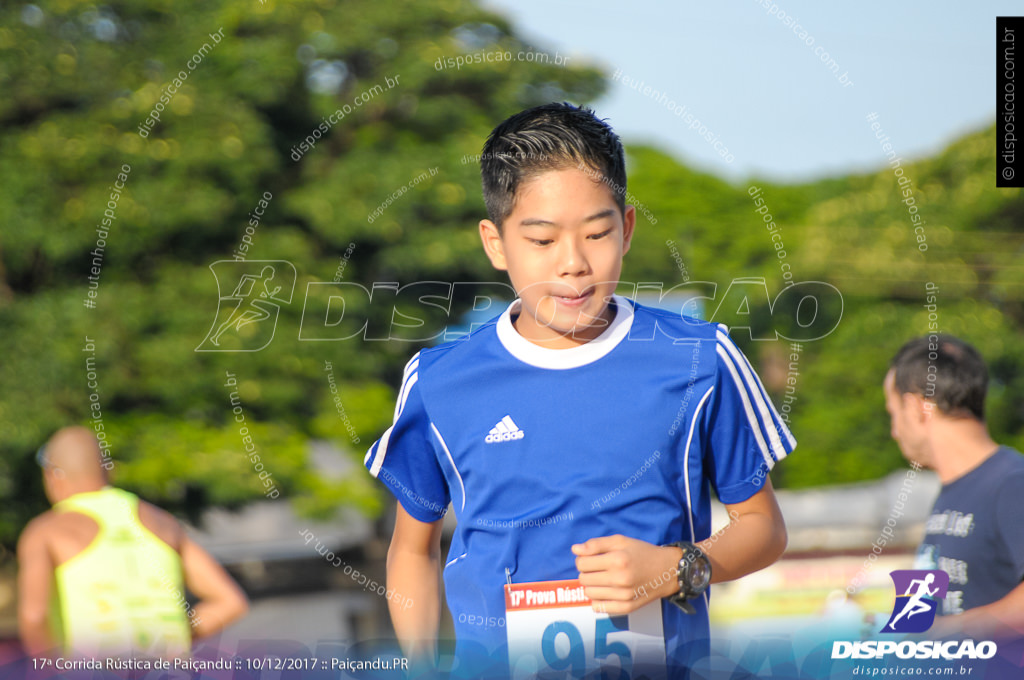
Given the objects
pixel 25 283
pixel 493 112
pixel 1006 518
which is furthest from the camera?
pixel 493 112

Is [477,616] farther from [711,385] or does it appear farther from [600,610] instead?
[711,385]

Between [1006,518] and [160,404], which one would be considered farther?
[160,404]

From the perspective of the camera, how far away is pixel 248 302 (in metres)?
8.73

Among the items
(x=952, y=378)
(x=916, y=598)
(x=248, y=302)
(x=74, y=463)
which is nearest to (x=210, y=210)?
(x=248, y=302)

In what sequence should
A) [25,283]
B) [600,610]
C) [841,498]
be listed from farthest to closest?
[841,498]
[25,283]
[600,610]

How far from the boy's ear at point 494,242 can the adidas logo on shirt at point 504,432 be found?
0.31m

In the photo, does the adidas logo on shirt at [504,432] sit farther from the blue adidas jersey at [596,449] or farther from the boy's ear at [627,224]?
the boy's ear at [627,224]

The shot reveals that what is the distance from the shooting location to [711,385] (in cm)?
173

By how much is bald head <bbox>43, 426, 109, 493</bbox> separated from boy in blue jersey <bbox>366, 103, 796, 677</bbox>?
213cm

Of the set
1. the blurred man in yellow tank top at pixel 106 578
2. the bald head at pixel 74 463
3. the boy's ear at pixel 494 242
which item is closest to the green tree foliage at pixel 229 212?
the bald head at pixel 74 463

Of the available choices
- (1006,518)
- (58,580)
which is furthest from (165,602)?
(1006,518)

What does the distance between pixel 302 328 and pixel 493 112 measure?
307 centimetres

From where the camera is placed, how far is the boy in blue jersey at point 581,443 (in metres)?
1.70
